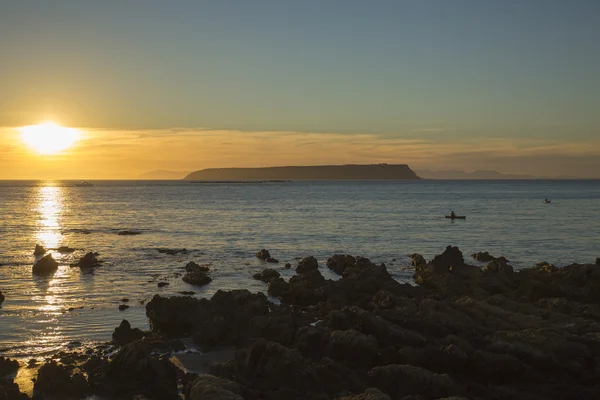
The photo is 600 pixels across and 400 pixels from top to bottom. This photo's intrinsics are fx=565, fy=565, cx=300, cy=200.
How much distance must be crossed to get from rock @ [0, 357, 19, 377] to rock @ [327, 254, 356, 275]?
26.2 meters

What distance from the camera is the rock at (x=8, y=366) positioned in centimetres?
1984

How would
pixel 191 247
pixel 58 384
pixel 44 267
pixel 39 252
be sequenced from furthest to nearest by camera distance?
pixel 191 247
pixel 39 252
pixel 44 267
pixel 58 384

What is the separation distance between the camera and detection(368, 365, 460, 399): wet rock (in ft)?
57.1

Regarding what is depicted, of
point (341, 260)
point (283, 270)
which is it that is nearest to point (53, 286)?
point (283, 270)

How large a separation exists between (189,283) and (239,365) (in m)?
20.0

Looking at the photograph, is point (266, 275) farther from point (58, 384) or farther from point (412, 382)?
point (412, 382)

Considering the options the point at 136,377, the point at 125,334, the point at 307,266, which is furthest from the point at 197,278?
the point at 136,377

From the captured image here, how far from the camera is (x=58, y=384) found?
17.8 metres

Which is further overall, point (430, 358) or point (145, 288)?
point (145, 288)

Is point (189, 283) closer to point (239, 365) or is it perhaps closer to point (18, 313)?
point (18, 313)

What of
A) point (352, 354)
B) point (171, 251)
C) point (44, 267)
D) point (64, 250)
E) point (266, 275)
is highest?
point (352, 354)

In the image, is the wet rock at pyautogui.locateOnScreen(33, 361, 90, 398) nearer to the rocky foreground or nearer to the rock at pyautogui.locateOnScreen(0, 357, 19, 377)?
the rocky foreground

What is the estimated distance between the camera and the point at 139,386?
1812 centimetres

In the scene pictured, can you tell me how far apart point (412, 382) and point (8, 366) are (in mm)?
14078
